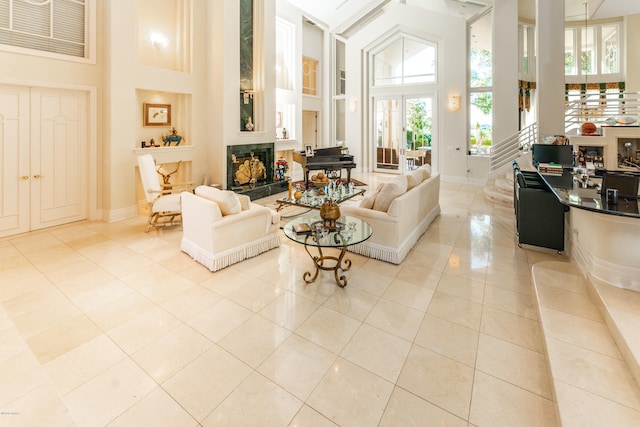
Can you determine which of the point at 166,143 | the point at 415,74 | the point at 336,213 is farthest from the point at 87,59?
the point at 415,74

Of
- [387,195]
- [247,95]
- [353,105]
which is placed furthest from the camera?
[353,105]

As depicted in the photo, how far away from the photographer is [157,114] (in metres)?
6.46

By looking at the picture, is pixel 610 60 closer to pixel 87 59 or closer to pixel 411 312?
pixel 411 312

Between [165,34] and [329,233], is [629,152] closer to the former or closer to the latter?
[329,233]

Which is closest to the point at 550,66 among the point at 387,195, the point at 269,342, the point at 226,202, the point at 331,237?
the point at 387,195

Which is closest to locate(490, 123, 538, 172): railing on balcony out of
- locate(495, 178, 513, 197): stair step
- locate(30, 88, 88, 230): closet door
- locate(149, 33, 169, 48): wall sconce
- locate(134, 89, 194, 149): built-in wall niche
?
locate(495, 178, 513, 197): stair step

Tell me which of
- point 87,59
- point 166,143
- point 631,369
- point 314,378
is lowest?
point 314,378

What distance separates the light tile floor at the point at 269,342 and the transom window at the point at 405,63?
25.4 ft

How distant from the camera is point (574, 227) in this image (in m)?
3.60

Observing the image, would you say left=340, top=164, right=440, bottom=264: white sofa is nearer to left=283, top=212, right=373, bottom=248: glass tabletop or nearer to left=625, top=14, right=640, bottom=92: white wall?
left=283, top=212, right=373, bottom=248: glass tabletop

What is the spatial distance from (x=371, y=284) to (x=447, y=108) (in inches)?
314

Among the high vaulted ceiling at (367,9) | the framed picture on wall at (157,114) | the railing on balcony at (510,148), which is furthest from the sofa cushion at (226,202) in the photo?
the high vaulted ceiling at (367,9)

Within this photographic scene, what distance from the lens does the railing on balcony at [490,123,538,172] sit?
333 inches

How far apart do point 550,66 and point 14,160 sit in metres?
9.80
